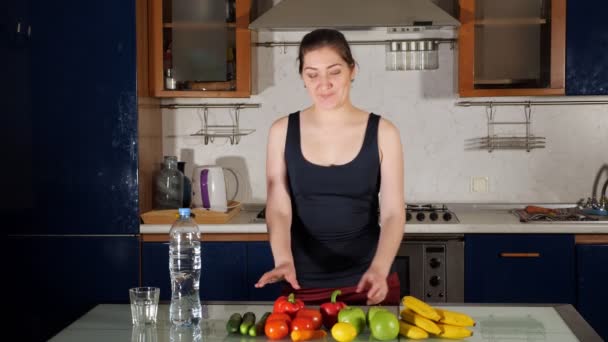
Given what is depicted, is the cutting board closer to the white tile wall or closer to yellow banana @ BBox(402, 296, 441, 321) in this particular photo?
the white tile wall

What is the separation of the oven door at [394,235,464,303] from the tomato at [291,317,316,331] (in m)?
1.92

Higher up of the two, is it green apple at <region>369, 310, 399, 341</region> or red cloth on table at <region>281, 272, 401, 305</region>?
green apple at <region>369, 310, 399, 341</region>

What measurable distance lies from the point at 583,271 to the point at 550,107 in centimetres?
95

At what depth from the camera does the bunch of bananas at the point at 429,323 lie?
5.91 ft

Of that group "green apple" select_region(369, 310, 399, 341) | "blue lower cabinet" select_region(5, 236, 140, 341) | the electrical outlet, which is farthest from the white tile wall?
"green apple" select_region(369, 310, 399, 341)

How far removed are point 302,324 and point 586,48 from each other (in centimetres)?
259

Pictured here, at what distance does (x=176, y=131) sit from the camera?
4336mm

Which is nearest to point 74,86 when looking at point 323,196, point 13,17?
point 13,17

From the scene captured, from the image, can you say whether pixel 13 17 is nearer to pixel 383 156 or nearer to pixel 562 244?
pixel 383 156

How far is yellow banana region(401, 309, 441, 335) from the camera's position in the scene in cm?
180

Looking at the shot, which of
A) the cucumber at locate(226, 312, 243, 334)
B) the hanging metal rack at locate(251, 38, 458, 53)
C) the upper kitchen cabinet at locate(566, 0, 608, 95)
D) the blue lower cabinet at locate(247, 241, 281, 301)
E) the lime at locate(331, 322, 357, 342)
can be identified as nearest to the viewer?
the lime at locate(331, 322, 357, 342)

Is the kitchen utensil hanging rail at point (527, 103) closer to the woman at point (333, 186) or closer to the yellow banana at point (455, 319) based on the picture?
the woman at point (333, 186)

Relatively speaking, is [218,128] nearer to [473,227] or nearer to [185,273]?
[473,227]

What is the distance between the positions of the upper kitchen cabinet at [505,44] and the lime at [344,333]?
233 centimetres
